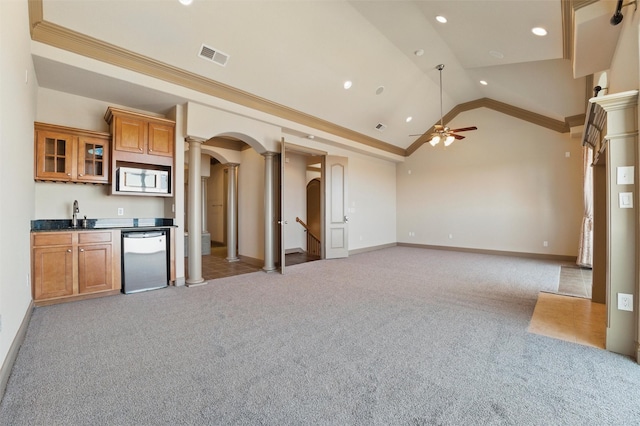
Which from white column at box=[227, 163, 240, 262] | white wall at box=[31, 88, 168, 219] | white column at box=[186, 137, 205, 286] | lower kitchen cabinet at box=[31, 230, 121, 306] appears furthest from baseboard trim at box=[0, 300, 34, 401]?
white column at box=[227, 163, 240, 262]

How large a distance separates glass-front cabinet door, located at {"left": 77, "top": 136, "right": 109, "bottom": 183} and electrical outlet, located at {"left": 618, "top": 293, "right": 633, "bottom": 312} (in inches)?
237

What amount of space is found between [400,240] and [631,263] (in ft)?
24.1

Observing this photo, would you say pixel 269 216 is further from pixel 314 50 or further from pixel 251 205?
pixel 314 50

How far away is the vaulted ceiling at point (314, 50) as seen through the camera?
3373mm

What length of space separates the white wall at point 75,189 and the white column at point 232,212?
2.60m

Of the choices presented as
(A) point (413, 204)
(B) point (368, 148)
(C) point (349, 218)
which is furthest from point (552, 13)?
(A) point (413, 204)

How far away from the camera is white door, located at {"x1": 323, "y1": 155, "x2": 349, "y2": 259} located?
710 centimetres

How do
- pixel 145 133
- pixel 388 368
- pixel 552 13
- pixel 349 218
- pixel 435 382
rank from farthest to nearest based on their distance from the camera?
pixel 349 218, pixel 145 133, pixel 552 13, pixel 388 368, pixel 435 382

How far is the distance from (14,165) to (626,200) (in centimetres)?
510

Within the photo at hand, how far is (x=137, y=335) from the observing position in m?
2.73

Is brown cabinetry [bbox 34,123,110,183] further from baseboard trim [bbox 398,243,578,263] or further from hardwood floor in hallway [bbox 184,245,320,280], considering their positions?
baseboard trim [bbox 398,243,578,263]

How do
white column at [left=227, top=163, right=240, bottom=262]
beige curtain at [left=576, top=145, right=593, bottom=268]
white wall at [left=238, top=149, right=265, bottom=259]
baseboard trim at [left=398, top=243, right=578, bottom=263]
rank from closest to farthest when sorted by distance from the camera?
beige curtain at [left=576, top=145, right=593, bottom=268]
white wall at [left=238, top=149, right=265, bottom=259]
baseboard trim at [left=398, top=243, right=578, bottom=263]
white column at [left=227, top=163, right=240, bottom=262]

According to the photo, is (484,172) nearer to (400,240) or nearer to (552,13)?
(400,240)

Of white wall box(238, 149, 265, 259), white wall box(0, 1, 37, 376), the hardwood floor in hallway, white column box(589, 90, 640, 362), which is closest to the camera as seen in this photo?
white wall box(0, 1, 37, 376)
